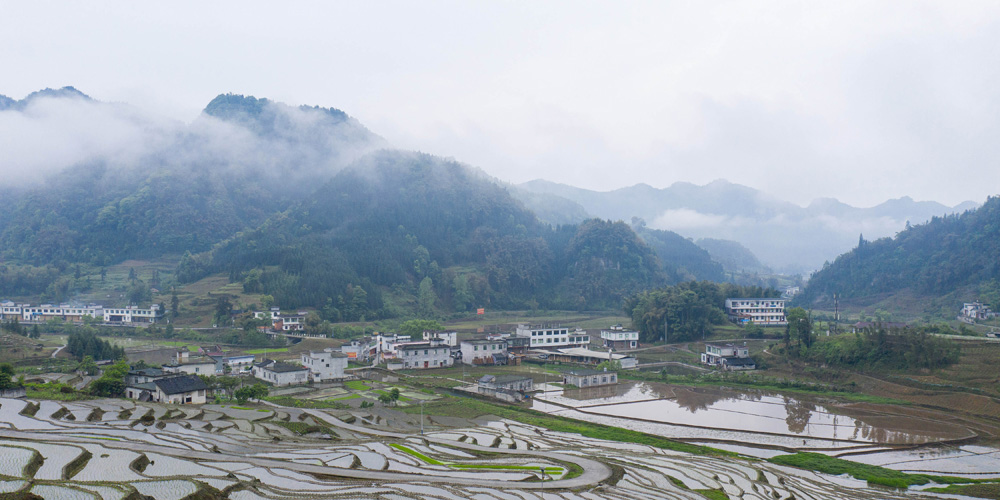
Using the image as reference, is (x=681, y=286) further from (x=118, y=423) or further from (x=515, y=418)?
(x=118, y=423)

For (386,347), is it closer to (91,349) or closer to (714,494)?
(91,349)

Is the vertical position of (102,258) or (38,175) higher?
(38,175)

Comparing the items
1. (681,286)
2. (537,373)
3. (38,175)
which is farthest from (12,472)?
(38,175)

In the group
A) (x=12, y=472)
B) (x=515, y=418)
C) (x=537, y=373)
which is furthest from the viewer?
(x=537, y=373)

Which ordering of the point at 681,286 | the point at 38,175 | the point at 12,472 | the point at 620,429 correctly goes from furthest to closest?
the point at 38,175 → the point at 681,286 → the point at 620,429 → the point at 12,472

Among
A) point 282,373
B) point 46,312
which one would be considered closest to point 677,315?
point 282,373

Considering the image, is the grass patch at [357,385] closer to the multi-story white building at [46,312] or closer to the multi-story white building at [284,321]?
the multi-story white building at [284,321]

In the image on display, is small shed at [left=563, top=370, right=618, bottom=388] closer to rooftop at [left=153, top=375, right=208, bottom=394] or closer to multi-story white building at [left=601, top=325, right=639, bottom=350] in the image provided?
multi-story white building at [left=601, top=325, right=639, bottom=350]

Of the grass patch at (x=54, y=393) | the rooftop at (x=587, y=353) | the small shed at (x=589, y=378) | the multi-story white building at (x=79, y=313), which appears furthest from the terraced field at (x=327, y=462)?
the multi-story white building at (x=79, y=313)
